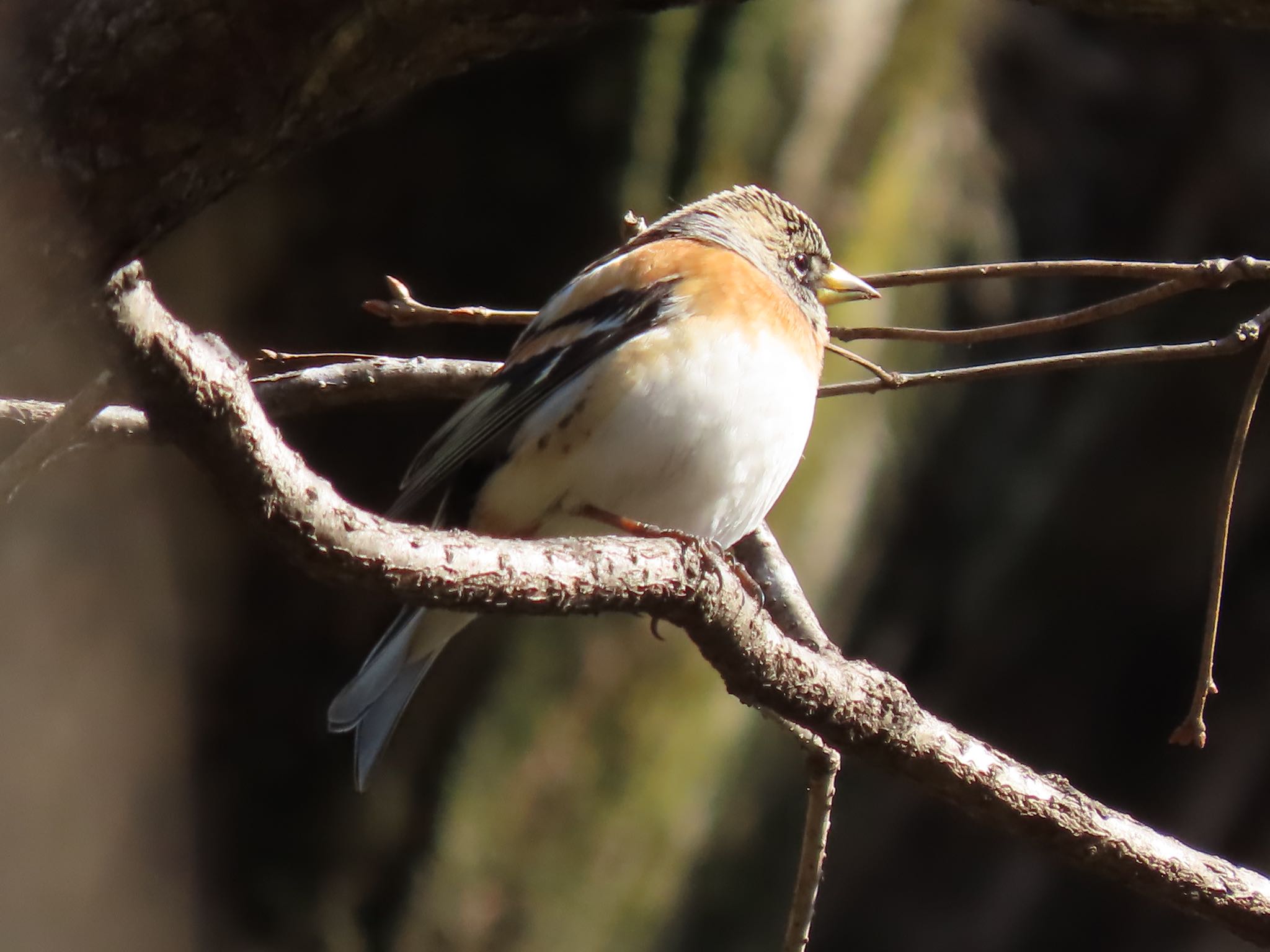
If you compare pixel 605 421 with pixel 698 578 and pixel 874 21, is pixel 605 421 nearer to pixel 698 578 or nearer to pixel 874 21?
pixel 698 578

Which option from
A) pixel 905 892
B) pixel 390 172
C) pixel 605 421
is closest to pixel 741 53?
pixel 390 172

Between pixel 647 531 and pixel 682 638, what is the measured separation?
2258 mm

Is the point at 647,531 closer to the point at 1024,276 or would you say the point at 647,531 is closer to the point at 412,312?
the point at 412,312

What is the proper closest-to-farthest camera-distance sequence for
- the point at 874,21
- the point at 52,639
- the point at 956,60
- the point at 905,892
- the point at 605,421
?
the point at 605,421, the point at 52,639, the point at 874,21, the point at 956,60, the point at 905,892

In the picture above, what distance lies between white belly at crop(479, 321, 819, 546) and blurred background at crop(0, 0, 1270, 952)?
801 mm

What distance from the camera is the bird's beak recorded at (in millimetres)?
2742

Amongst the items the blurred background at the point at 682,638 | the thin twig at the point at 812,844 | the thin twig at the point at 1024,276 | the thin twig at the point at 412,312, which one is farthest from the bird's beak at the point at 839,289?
the thin twig at the point at 812,844

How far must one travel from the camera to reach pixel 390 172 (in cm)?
377

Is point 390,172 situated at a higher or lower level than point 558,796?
higher

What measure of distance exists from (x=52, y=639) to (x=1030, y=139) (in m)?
4.00

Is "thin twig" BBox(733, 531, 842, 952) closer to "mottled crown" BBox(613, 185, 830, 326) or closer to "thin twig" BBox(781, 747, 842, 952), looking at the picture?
"thin twig" BBox(781, 747, 842, 952)

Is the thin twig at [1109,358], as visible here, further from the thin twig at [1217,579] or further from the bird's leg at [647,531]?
the bird's leg at [647,531]

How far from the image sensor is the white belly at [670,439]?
222cm

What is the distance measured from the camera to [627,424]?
87.7 inches
